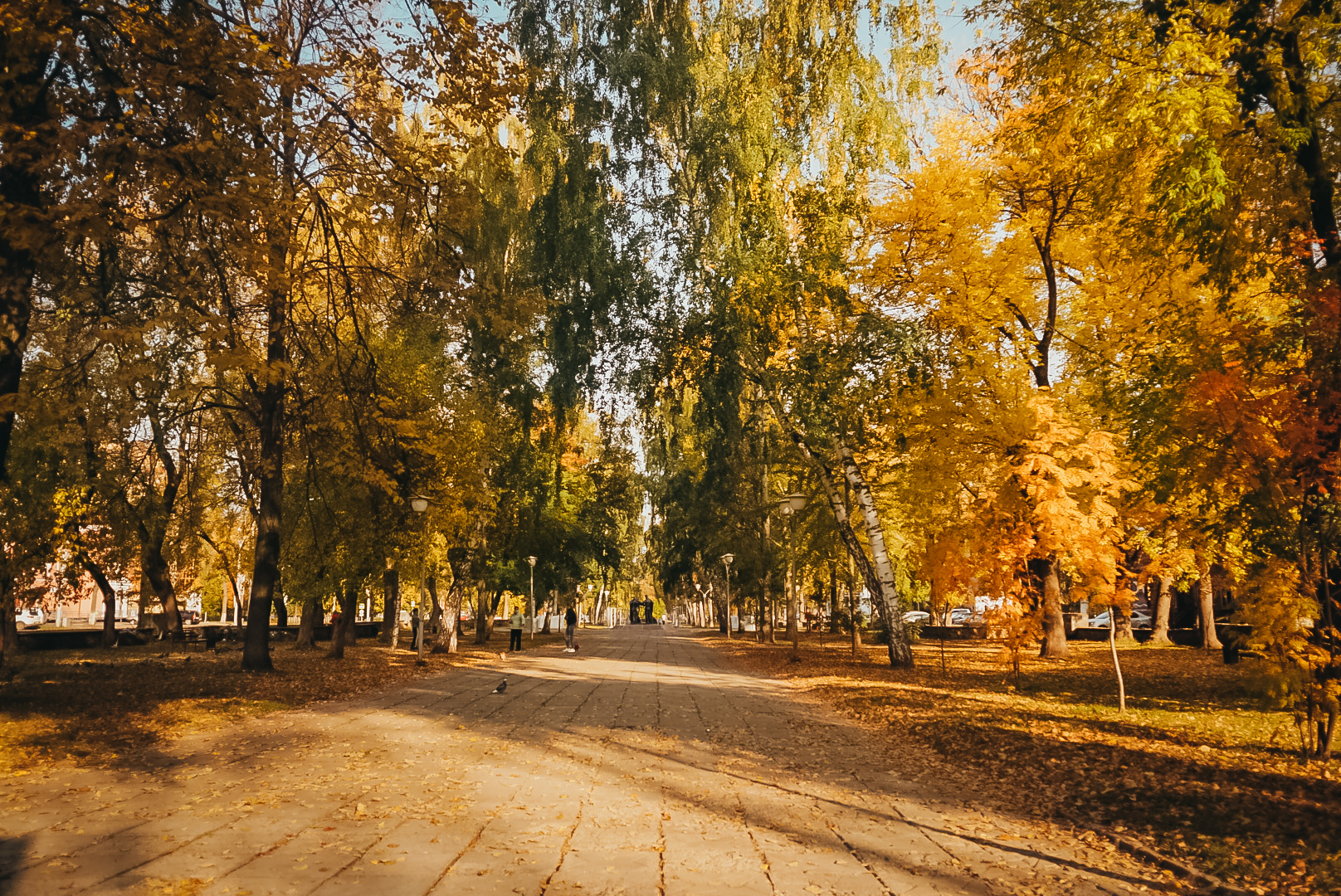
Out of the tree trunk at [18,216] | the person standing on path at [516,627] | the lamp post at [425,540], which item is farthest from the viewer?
the person standing on path at [516,627]

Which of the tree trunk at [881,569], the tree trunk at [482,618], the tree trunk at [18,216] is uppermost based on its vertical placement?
Result: the tree trunk at [18,216]

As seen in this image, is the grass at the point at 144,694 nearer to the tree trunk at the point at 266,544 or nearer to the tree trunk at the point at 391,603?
the tree trunk at the point at 266,544

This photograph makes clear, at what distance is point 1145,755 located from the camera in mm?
9789

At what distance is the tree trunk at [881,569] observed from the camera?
20.9 meters

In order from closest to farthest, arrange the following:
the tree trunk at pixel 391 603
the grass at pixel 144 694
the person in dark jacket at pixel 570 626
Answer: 1. the grass at pixel 144 694
2. the tree trunk at pixel 391 603
3. the person in dark jacket at pixel 570 626

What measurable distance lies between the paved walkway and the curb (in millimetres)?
211

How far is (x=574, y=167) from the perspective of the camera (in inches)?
633

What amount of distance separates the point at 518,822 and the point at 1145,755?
7120mm

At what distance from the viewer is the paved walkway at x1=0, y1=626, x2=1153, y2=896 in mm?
5426

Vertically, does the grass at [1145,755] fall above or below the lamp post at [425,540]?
below

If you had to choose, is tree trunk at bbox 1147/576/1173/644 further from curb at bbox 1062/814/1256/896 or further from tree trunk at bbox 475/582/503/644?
curb at bbox 1062/814/1256/896

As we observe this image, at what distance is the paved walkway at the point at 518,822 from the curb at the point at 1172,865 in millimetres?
211

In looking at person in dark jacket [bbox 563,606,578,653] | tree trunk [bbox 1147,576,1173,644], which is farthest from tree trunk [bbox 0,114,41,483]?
tree trunk [bbox 1147,576,1173,644]

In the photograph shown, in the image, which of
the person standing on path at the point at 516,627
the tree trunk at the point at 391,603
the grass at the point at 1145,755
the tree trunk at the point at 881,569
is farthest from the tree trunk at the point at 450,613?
the tree trunk at the point at 881,569
